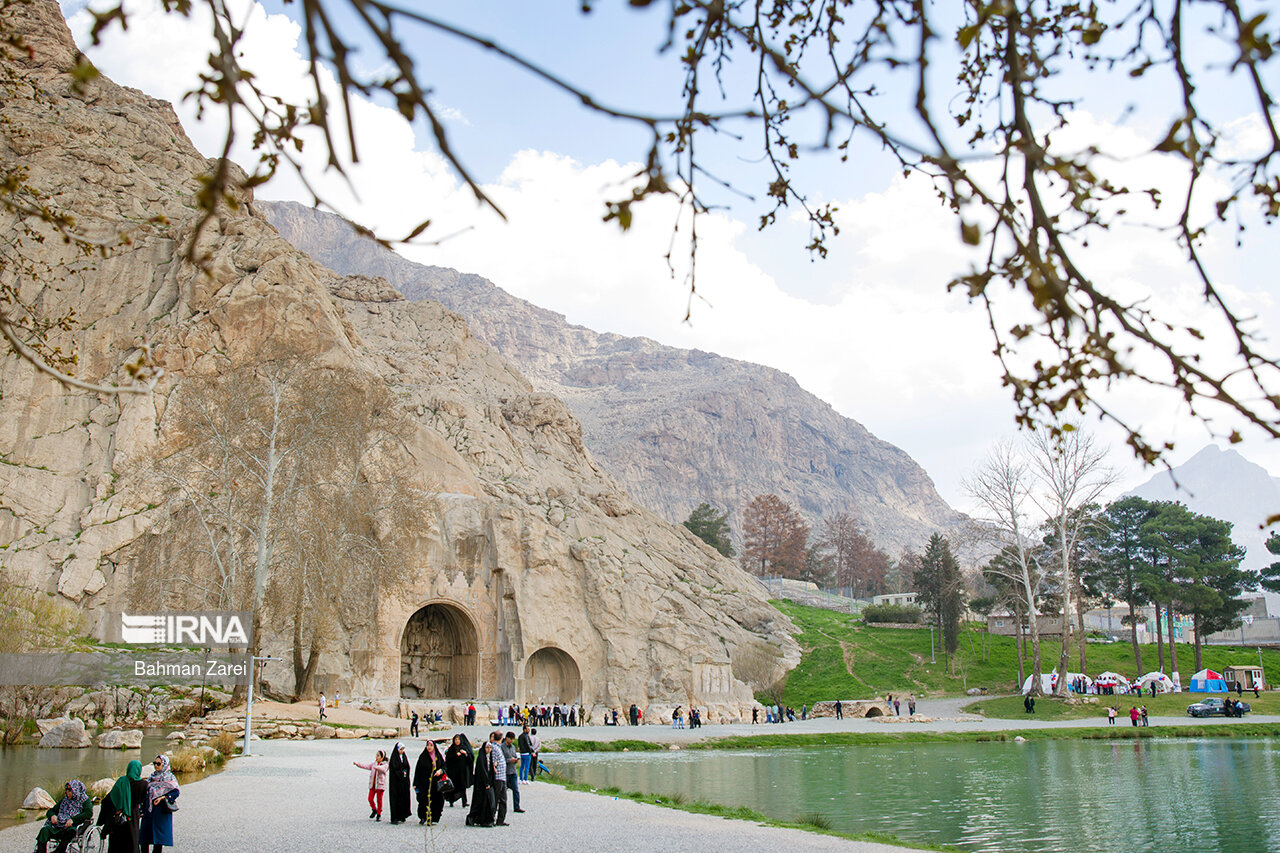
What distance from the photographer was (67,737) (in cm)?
1908

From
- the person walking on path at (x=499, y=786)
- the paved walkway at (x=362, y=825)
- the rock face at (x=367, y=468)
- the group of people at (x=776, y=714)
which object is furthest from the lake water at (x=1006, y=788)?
the rock face at (x=367, y=468)

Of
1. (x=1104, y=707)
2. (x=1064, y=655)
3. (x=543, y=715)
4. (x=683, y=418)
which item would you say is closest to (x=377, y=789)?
(x=543, y=715)

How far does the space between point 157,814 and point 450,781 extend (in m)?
4.13

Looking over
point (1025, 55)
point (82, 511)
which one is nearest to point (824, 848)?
point (1025, 55)

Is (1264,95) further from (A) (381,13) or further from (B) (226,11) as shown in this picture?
(B) (226,11)

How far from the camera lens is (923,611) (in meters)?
58.7

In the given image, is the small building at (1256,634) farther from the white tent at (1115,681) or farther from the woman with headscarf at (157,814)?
the woman with headscarf at (157,814)

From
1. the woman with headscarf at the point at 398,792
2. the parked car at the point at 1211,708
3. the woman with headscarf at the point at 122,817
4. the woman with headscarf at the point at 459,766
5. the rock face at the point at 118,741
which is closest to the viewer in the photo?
the woman with headscarf at the point at 122,817

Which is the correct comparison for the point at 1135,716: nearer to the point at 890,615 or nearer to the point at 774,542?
the point at 890,615

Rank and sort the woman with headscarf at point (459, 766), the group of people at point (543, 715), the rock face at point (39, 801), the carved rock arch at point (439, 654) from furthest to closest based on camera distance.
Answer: the carved rock arch at point (439, 654), the group of people at point (543, 715), the woman with headscarf at point (459, 766), the rock face at point (39, 801)

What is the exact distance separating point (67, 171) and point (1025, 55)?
165ft

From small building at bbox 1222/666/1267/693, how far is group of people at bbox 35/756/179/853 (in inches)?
1661

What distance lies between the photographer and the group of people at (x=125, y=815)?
7574mm

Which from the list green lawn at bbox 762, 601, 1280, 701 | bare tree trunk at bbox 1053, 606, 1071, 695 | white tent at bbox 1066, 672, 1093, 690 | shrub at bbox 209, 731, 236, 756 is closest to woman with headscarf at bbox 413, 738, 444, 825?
shrub at bbox 209, 731, 236, 756
